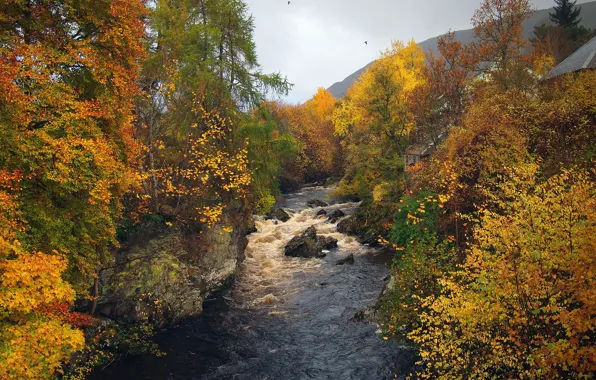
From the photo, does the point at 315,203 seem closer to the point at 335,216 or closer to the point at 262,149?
the point at 335,216

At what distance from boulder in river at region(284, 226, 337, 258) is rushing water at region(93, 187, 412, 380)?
1.10 m

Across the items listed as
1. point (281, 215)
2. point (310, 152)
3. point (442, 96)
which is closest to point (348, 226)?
point (281, 215)

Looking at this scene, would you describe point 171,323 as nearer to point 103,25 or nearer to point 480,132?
point 103,25

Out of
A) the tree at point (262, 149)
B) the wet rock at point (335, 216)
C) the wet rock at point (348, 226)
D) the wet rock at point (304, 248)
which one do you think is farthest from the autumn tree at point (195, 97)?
the wet rock at point (335, 216)

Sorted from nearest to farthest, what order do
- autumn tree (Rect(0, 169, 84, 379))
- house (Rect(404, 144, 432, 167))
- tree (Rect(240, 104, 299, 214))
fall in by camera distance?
autumn tree (Rect(0, 169, 84, 379)) → tree (Rect(240, 104, 299, 214)) → house (Rect(404, 144, 432, 167))

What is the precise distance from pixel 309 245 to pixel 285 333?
13.4 metres

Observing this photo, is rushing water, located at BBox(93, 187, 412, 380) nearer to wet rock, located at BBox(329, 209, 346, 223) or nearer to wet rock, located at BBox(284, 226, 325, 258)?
wet rock, located at BBox(284, 226, 325, 258)

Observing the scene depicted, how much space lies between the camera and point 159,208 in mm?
23812

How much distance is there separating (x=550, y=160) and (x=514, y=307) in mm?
11822

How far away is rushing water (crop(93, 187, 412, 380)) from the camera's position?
16719mm

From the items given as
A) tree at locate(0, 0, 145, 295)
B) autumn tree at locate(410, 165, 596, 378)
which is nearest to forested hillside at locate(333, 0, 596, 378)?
autumn tree at locate(410, 165, 596, 378)

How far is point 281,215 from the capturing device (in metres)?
44.0

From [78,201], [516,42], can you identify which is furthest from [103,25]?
[516,42]

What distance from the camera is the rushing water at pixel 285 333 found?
16719 mm
